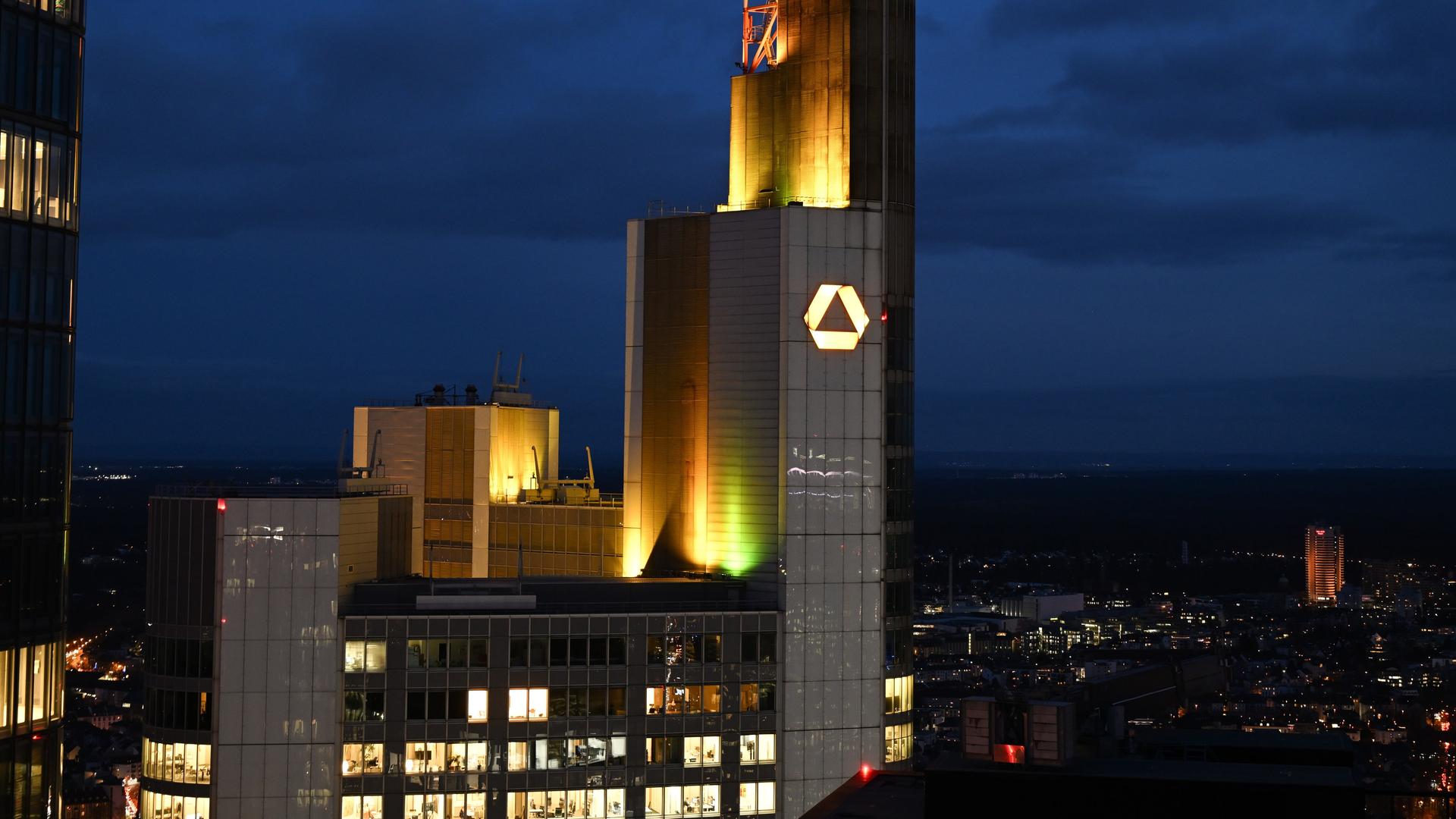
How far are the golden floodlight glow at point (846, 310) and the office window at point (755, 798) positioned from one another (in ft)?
83.1

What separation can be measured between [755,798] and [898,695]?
1084 centimetres

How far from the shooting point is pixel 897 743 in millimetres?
102875

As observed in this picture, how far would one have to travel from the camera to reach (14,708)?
209ft

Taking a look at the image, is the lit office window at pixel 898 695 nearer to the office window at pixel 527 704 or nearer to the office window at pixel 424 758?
the office window at pixel 527 704

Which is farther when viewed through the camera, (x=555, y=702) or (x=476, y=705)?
(x=555, y=702)

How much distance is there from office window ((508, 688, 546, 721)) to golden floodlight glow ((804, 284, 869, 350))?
1008 inches

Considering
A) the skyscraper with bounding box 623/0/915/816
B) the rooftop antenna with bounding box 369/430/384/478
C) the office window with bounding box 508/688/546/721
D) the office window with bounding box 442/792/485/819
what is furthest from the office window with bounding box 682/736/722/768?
the rooftop antenna with bounding box 369/430/384/478

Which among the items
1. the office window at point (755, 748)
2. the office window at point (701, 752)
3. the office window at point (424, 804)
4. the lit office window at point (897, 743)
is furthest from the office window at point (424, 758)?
the lit office window at point (897, 743)

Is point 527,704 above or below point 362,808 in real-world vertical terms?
above

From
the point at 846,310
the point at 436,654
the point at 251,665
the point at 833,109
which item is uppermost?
the point at 833,109

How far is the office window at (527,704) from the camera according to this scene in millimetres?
95562

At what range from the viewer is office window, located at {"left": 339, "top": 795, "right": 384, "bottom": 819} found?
94.4 meters

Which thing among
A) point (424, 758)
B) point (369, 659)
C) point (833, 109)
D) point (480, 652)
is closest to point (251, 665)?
point (369, 659)

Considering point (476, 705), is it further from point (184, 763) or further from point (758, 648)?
point (758, 648)
